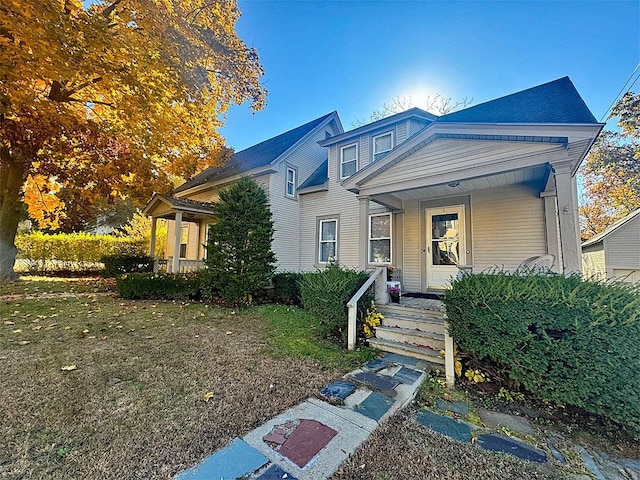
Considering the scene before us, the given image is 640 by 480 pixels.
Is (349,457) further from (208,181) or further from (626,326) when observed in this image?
(208,181)

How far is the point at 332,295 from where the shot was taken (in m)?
4.97

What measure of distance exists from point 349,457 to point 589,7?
10.1 m

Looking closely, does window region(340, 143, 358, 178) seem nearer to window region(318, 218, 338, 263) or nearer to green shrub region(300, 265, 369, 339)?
window region(318, 218, 338, 263)

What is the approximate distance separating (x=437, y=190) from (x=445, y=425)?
5463 mm

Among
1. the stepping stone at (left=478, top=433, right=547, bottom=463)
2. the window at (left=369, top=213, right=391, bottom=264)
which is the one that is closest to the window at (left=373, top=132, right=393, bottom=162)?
the window at (left=369, top=213, right=391, bottom=264)

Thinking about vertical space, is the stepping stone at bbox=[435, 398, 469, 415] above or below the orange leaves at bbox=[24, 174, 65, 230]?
below

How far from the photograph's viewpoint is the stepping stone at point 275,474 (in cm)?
188

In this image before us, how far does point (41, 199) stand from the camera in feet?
40.1

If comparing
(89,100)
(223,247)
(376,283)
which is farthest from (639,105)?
(89,100)

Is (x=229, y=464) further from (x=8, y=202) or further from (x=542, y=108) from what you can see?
(x=8, y=202)

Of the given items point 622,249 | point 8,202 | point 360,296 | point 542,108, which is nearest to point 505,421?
point 360,296

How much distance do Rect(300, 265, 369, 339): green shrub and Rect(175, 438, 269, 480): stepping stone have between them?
2933 mm

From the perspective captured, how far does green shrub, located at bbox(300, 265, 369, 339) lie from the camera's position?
4.95 metres

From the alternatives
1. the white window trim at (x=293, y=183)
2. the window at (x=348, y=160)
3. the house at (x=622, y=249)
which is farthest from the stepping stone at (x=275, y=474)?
the house at (x=622, y=249)
